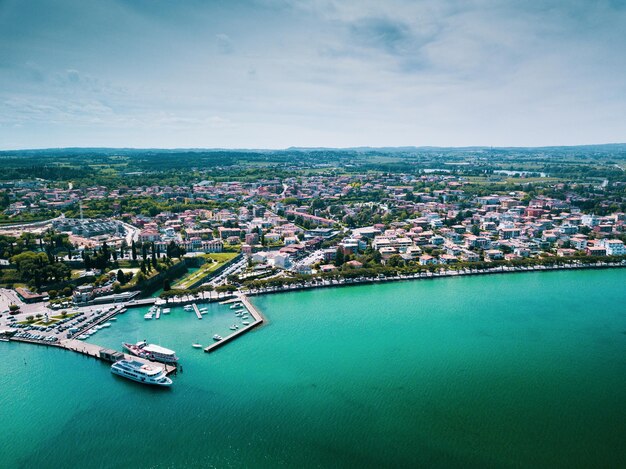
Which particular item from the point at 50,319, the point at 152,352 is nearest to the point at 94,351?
the point at 152,352

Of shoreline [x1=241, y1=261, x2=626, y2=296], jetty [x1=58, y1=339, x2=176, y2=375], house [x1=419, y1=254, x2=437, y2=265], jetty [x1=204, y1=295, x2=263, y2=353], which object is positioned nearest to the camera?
jetty [x1=58, y1=339, x2=176, y2=375]

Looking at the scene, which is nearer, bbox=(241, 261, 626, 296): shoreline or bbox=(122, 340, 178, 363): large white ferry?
bbox=(122, 340, 178, 363): large white ferry

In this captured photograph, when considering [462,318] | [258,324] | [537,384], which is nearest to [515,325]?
[462,318]

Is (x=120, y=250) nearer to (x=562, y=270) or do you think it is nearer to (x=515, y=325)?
(x=515, y=325)

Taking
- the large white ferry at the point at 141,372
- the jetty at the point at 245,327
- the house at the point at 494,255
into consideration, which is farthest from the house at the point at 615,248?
the large white ferry at the point at 141,372

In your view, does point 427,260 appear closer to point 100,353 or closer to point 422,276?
point 422,276

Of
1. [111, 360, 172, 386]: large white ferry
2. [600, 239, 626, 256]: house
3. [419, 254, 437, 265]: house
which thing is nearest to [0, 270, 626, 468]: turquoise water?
[111, 360, 172, 386]: large white ferry

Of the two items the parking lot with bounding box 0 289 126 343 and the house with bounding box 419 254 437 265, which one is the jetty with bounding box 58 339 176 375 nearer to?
the parking lot with bounding box 0 289 126 343

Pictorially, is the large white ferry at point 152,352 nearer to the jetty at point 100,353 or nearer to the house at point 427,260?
the jetty at point 100,353
